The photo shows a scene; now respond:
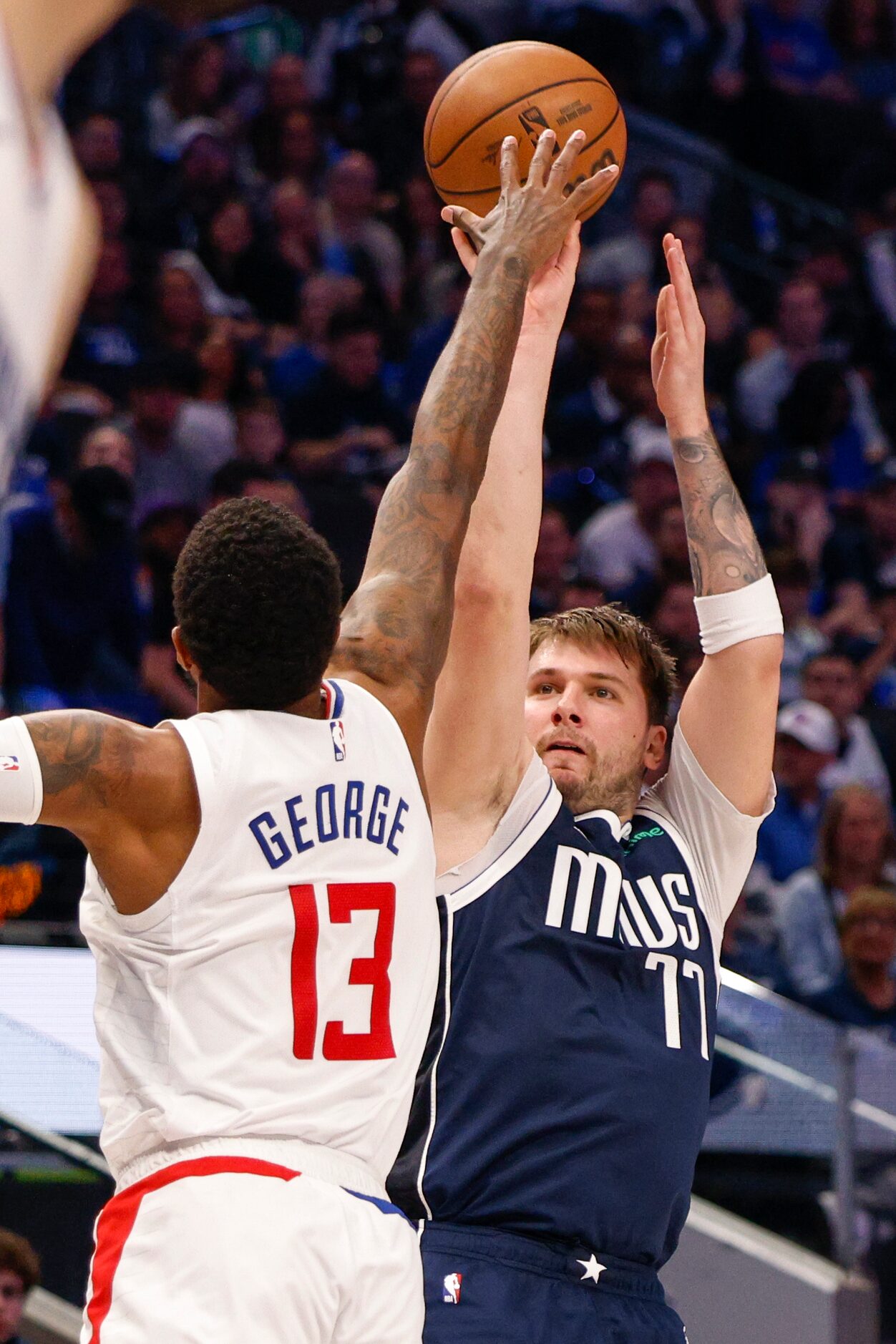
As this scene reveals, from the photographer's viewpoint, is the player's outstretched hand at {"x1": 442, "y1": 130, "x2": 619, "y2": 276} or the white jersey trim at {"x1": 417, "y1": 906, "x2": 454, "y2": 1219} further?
the player's outstretched hand at {"x1": 442, "y1": 130, "x2": 619, "y2": 276}

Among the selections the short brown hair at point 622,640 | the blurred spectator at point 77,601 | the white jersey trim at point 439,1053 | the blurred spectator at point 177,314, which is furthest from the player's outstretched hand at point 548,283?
the blurred spectator at point 177,314

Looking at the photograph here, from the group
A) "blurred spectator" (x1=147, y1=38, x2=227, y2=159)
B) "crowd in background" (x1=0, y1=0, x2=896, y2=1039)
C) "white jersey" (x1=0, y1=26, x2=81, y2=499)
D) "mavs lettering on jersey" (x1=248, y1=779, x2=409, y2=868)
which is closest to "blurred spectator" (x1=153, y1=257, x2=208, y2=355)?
"crowd in background" (x1=0, y1=0, x2=896, y2=1039)

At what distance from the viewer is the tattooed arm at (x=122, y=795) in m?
2.10

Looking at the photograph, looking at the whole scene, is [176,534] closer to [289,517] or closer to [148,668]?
[148,668]

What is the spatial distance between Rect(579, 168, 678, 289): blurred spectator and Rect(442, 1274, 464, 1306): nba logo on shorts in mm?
8282

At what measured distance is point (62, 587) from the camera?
6727mm

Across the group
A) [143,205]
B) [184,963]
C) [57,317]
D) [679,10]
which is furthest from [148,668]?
[679,10]

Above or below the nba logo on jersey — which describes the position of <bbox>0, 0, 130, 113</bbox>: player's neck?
above

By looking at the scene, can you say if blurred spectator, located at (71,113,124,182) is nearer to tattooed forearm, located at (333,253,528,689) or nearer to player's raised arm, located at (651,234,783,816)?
player's raised arm, located at (651,234,783,816)

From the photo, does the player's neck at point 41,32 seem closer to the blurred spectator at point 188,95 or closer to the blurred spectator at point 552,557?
the blurred spectator at point 552,557

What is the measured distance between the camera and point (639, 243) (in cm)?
1059

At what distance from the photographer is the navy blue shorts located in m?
2.75

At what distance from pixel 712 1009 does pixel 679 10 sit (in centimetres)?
1040

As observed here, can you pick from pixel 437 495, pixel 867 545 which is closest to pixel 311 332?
pixel 867 545
